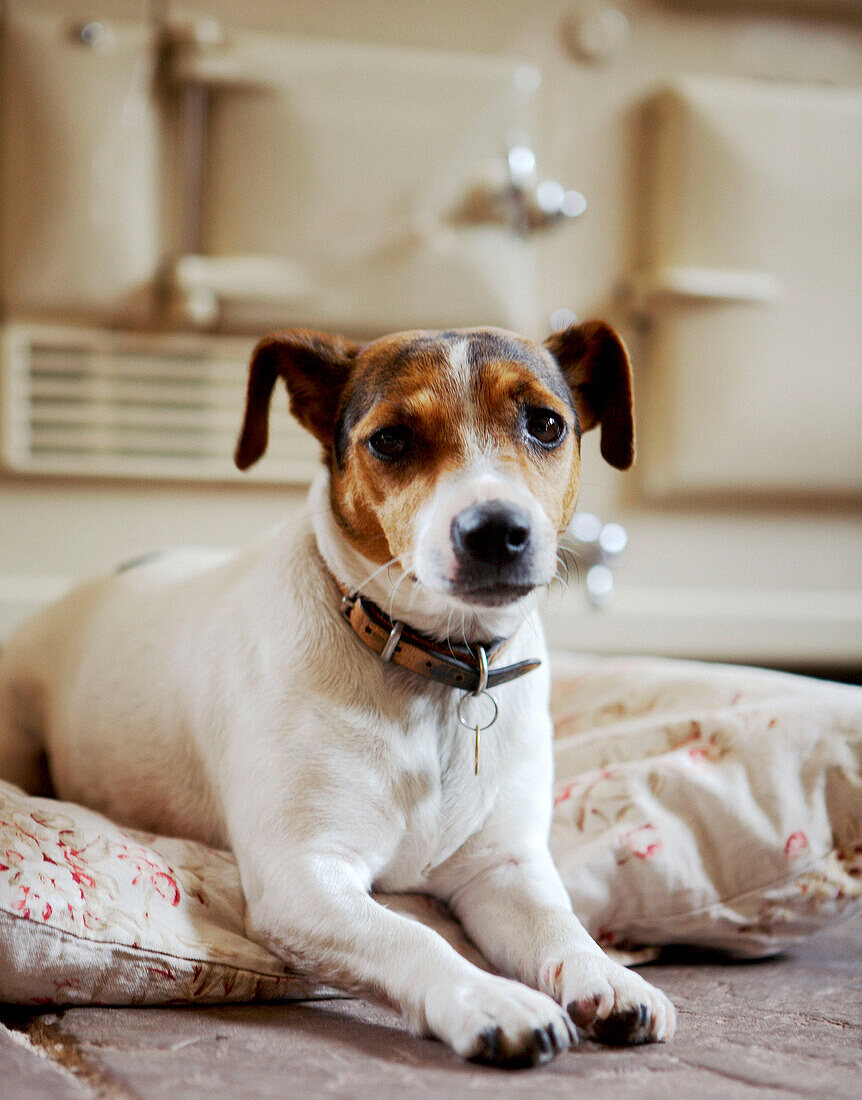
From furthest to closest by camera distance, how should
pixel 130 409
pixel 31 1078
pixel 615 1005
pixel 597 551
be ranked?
pixel 597 551 → pixel 130 409 → pixel 615 1005 → pixel 31 1078

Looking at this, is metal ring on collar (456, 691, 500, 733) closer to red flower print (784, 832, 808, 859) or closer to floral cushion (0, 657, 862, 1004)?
floral cushion (0, 657, 862, 1004)

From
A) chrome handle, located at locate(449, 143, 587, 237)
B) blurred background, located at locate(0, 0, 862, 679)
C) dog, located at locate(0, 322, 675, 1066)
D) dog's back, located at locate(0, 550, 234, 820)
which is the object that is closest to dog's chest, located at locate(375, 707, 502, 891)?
dog, located at locate(0, 322, 675, 1066)

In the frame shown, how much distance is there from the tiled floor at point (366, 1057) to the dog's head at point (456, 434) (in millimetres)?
433

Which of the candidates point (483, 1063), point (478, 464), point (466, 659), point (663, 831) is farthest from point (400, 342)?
point (483, 1063)

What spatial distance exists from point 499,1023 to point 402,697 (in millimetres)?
409

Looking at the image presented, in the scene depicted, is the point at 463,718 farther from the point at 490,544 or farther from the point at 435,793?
the point at 490,544

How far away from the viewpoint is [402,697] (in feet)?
3.88

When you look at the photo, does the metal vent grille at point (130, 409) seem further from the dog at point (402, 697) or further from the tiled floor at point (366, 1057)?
the tiled floor at point (366, 1057)

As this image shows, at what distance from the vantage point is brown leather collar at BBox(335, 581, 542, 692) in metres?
1.17

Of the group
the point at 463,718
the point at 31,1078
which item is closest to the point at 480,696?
the point at 463,718

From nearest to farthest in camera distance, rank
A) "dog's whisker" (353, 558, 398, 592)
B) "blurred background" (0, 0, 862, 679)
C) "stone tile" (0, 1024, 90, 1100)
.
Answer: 1. "stone tile" (0, 1024, 90, 1100)
2. "dog's whisker" (353, 558, 398, 592)
3. "blurred background" (0, 0, 862, 679)

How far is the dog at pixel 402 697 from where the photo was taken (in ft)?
3.21

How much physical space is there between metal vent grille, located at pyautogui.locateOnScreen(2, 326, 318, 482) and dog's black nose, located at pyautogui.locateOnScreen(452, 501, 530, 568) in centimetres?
168

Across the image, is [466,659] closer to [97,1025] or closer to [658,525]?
[97,1025]
